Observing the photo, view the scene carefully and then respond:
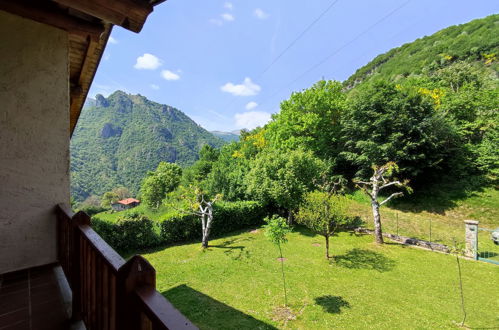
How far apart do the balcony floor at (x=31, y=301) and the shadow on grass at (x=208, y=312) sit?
3.61m

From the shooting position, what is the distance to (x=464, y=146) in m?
14.0

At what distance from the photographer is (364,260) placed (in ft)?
29.4

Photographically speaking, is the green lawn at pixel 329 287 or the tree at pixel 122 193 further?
the tree at pixel 122 193

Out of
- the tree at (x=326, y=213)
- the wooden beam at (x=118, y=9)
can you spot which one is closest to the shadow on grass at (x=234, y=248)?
the tree at (x=326, y=213)

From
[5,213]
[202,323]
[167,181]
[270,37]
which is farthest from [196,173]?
[5,213]

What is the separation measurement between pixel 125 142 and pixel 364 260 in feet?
253

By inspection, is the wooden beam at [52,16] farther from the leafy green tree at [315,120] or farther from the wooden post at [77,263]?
the leafy green tree at [315,120]

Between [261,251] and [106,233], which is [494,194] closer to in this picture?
[261,251]

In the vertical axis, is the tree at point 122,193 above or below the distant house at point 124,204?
above

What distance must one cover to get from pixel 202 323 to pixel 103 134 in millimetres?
81516

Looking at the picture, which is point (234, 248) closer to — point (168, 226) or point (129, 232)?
point (168, 226)

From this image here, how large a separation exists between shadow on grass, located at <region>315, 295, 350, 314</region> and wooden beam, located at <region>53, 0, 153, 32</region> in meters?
7.14

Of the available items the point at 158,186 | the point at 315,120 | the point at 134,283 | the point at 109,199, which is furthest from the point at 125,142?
the point at 134,283

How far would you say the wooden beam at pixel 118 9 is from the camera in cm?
146
